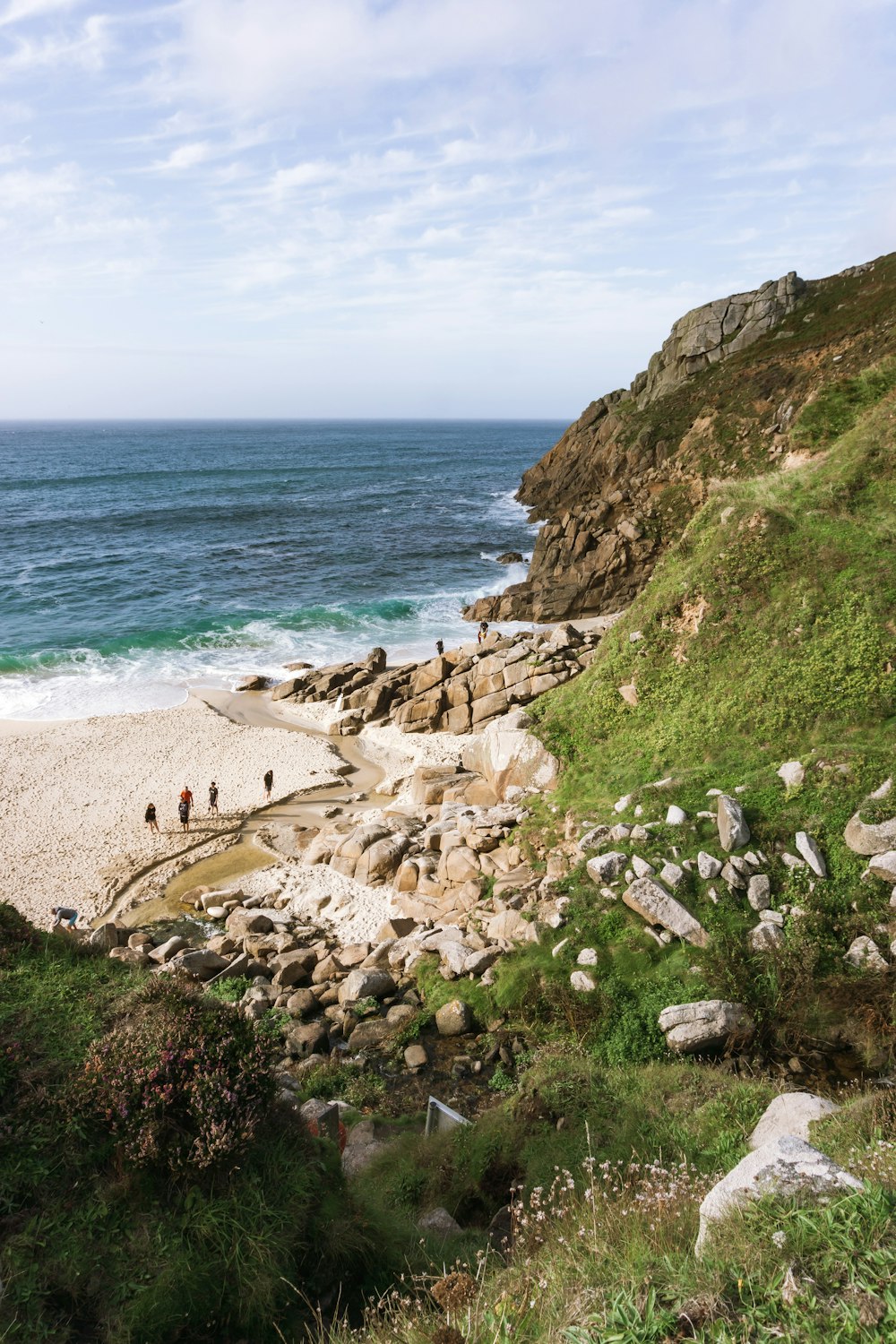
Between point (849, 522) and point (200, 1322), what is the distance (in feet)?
61.7

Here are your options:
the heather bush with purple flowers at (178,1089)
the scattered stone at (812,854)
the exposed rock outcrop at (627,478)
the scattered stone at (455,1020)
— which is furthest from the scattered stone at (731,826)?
the exposed rock outcrop at (627,478)

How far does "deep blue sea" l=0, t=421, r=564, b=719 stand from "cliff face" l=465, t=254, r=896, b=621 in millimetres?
6687

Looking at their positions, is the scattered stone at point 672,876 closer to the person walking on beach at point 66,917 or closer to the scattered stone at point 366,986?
the scattered stone at point 366,986

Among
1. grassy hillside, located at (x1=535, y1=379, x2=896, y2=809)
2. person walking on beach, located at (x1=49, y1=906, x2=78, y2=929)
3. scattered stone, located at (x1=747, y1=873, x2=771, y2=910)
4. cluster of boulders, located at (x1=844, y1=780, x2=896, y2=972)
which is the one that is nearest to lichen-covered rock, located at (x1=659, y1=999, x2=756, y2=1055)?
scattered stone, located at (x1=747, y1=873, x2=771, y2=910)

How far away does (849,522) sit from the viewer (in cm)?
1794

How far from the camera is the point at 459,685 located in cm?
2831

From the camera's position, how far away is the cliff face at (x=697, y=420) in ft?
129

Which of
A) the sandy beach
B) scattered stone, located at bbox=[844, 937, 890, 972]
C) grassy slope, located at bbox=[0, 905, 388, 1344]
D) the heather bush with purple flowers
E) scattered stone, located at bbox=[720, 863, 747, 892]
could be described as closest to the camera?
grassy slope, located at bbox=[0, 905, 388, 1344]

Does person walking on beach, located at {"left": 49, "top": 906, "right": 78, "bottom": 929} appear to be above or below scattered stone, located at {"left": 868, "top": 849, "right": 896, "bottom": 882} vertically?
below

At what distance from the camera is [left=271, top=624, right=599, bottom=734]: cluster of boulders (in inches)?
1045

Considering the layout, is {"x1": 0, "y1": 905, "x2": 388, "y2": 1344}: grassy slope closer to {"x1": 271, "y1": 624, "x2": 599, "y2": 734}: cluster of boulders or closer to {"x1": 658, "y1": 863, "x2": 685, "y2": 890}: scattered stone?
{"x1": 658, "y1": 863, "x2": 685, "y2": 890}: scattered stone

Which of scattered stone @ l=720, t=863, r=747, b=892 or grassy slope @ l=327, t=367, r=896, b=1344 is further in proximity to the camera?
scattered stone @ l=720, t=863, r=747, b=892

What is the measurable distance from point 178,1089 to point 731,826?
30.4ft

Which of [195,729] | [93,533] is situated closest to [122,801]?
[195,729]
